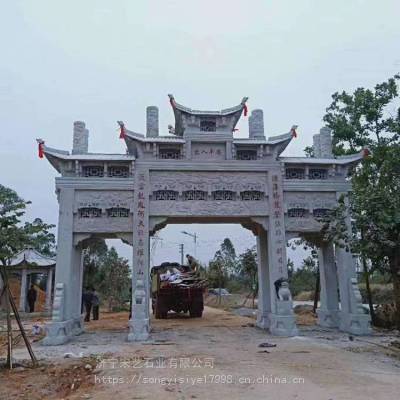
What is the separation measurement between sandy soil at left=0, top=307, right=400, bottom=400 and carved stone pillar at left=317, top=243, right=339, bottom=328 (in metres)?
2.01

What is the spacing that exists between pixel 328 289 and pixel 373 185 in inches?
179

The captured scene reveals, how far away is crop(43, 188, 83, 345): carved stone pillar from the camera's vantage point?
10.4 metres

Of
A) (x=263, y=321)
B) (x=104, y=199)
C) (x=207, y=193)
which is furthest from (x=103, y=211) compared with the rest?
(x=263, y=321)

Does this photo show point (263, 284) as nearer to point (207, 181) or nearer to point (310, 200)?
point (310, 200)

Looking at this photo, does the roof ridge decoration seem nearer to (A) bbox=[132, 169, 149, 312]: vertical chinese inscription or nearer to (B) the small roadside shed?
(A) bbox=[132, 169, 149, 312]: vertical chinese inscription

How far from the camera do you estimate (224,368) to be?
6.90 meters

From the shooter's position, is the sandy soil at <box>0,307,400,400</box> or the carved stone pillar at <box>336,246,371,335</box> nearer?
the sandy soil at <box>0,307,400,400</box>

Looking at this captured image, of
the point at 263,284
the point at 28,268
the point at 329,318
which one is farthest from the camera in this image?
the point at 28,268

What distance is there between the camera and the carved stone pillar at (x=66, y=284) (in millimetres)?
10414

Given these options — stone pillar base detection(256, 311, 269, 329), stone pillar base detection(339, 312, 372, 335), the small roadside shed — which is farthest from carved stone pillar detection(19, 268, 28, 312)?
stone pillar base detection(339, 312, 372, 335)

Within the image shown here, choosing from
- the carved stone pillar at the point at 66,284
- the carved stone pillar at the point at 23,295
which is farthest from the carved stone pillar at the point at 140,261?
the carved stone pillar at the point at 23,295

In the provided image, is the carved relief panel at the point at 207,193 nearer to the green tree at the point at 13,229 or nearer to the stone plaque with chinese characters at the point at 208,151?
the stone plaque with chinese characters at the point at 208,151

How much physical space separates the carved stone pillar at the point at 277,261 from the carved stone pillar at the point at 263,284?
38.3 inches

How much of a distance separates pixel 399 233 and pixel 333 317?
5.17 meters
